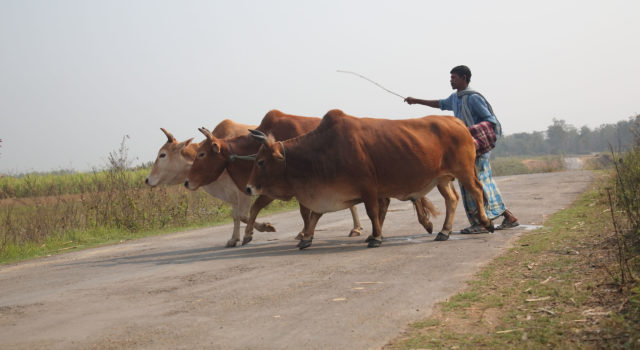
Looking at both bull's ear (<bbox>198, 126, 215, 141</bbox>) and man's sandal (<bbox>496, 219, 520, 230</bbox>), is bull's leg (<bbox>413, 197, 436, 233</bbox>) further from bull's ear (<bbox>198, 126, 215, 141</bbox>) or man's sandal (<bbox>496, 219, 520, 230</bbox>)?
bull's ear (<bbox>198, 126, 215, 141</bbox>)

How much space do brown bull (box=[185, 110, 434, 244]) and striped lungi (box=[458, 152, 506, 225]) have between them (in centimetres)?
59

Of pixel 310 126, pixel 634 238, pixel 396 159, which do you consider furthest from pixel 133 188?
pixel 634 238

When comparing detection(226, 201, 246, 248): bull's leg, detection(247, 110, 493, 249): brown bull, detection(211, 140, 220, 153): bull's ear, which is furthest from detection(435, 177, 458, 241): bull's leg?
detection(211, 140, 220, 153): bull's ear

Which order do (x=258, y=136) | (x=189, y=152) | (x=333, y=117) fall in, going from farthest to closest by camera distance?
1. (x=189, y=152)
2. (x=333, y=117)
3. (x=258, y=136)

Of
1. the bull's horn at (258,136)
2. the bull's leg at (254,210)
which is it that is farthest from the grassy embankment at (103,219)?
the bull's horn at (258,136)

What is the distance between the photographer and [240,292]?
6.12 metres

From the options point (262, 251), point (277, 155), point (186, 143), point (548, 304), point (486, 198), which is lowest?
point (548, 304)

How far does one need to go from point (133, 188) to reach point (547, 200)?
31.5 ft

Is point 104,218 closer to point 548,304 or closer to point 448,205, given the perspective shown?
point 448,205

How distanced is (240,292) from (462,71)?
5678mm

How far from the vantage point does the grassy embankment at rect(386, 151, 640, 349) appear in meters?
4.07

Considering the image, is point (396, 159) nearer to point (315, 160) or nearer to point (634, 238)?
point (315, 160)

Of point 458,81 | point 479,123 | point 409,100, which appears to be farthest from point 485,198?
point 409,100

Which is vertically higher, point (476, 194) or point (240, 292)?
point (476, 194)
